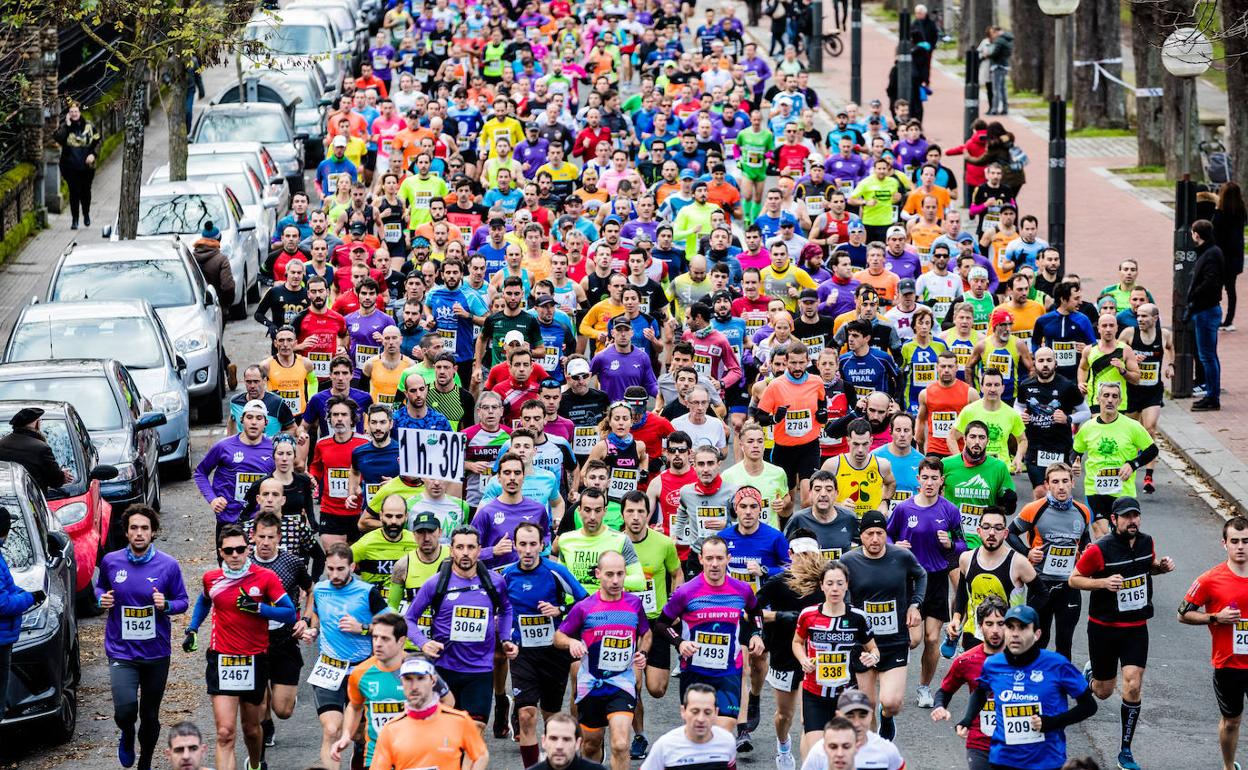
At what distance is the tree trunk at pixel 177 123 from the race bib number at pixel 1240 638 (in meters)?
19.6

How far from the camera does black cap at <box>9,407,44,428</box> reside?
16188 mm

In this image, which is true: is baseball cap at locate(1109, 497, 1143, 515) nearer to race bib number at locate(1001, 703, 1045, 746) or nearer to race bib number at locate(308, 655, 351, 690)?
race bib number at locate(1001, 703, 1045, 746)

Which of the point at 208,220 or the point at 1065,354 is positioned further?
the point at 208,220

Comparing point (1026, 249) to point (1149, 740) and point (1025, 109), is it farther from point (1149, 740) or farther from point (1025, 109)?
point (1025, 109)

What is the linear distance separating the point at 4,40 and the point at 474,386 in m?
7.74

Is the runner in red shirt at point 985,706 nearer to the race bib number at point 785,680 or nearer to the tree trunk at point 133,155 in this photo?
the race bib number at point 785,680

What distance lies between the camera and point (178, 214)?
2650 cm

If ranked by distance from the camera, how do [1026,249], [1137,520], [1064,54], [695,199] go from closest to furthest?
[1137,520]
[1026,249]
[695,199]
[1064,54]

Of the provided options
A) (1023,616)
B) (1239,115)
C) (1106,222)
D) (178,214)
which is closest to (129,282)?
(178,214)

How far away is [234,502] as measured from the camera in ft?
49.4

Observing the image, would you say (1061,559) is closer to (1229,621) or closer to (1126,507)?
(1126,507)

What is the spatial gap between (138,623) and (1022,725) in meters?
5.21

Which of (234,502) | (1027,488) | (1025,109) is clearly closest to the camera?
(234,502)

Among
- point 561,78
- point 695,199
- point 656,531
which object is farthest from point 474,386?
point 561,78
